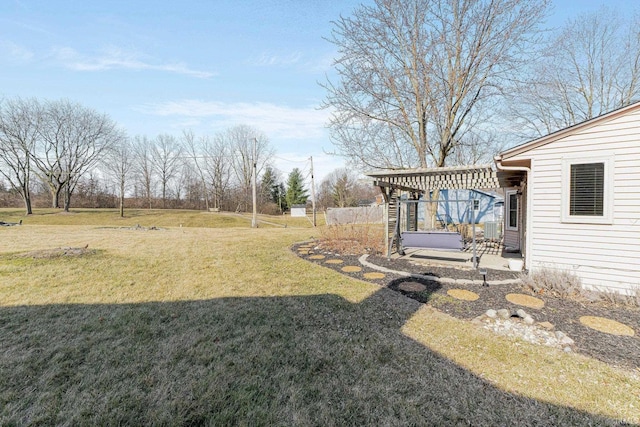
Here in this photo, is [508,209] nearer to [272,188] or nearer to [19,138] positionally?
[272,188]

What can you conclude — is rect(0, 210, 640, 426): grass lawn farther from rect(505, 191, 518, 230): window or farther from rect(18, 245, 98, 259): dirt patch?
rect(505, 191, 518, 230): window

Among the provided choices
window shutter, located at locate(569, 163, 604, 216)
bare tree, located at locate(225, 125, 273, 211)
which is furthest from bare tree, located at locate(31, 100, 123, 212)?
window shutter, located at locate(569, 163, 604, 216)

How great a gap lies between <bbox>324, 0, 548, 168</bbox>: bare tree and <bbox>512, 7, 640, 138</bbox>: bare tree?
5.83 metres

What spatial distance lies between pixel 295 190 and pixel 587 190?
37888mm

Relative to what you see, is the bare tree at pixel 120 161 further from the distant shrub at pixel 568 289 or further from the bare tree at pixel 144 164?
the distant shrub at pixel 568 289

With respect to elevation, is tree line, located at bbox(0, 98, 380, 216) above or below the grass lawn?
above

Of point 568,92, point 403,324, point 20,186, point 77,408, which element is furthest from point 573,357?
point 20,186

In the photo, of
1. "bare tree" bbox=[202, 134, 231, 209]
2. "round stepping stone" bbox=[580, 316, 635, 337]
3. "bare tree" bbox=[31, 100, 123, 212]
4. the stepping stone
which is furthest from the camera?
"bare tree" bbox=[202, 134, 231, 209]

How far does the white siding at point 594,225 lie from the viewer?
176 inches

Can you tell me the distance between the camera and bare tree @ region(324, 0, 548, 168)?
955 centimetres

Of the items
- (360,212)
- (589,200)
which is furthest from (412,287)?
(360,212)

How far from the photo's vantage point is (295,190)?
4150cm

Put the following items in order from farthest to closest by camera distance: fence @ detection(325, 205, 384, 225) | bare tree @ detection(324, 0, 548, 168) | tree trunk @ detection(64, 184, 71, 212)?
tree trunk @ detection(64, 184, 71, 212), fence @ detection(325, 205, 384, 225), bare tree @ detection(324, 0, 548, 168)

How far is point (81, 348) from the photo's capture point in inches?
111
